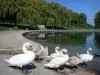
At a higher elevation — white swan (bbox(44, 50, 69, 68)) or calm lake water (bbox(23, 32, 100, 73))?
white swan (bbox(44, 50, 69, 68))

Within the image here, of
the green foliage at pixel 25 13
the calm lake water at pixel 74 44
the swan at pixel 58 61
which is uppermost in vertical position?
the green foliage at pixel 25 13

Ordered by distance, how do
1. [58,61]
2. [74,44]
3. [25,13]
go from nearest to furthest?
[58,61] → [74,44] → [25,13]

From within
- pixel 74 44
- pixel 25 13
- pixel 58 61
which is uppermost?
pixel 25 13

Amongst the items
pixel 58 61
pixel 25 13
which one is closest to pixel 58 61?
pixel 58 61

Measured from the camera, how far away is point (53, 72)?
11.1 metres

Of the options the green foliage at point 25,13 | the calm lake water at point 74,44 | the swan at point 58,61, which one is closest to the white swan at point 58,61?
the swan at point 58,61

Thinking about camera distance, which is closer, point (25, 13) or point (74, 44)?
point (74, 44)

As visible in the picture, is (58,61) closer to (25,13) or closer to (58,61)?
(58,61)

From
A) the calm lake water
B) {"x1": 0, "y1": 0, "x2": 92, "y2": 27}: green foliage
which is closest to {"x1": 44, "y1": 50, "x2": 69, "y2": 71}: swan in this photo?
the calm lake water

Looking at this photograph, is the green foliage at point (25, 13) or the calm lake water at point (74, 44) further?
the green foliage at point (25, 13)

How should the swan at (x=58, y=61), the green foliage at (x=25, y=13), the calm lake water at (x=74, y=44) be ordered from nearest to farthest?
1. the swan at (x=58, y=61)
2. the calm lake water at (x=74, y=44)
3. the green foliage at (x=25, y=13)

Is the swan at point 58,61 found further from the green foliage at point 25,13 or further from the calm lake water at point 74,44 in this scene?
the green foliage at point 25,13

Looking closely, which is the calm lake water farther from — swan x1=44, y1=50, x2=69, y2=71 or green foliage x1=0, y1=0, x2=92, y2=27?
green foliage x1=0, y1=0, x2=92, y2=27

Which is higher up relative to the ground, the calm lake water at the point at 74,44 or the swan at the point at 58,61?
the swan at the point at 58,61
